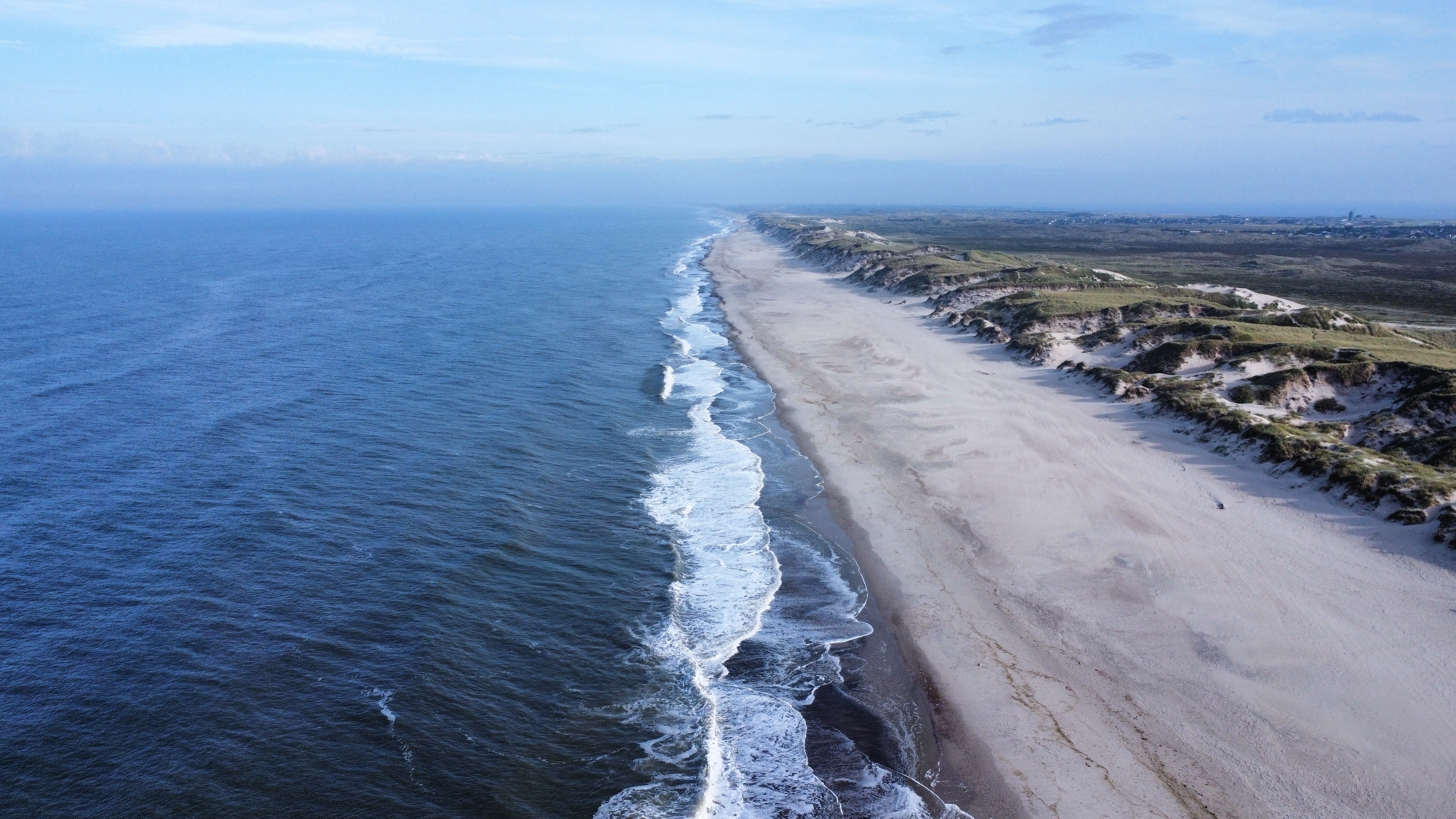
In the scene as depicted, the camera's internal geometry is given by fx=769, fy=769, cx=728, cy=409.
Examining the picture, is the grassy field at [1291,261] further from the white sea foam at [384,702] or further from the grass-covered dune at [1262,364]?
the white sea foam at [384,702]

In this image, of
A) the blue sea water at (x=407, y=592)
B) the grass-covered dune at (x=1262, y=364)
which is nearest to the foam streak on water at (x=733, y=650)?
the blue sea water at (x=407, y=592)

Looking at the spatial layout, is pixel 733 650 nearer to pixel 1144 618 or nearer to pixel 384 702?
pixel 384 702

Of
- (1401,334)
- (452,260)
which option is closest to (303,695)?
(1401,334)

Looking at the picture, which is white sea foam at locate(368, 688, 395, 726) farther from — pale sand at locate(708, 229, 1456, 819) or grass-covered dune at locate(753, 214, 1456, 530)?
grass-covered dune at locate(753, 214, 1456, 530)

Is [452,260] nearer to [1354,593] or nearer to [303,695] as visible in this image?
[303,695]

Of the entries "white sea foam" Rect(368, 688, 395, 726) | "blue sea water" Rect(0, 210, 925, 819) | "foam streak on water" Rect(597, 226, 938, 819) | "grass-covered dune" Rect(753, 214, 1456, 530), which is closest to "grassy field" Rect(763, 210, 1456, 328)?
"grass-covered dune" Rect(753, 214, 1456, 530)
